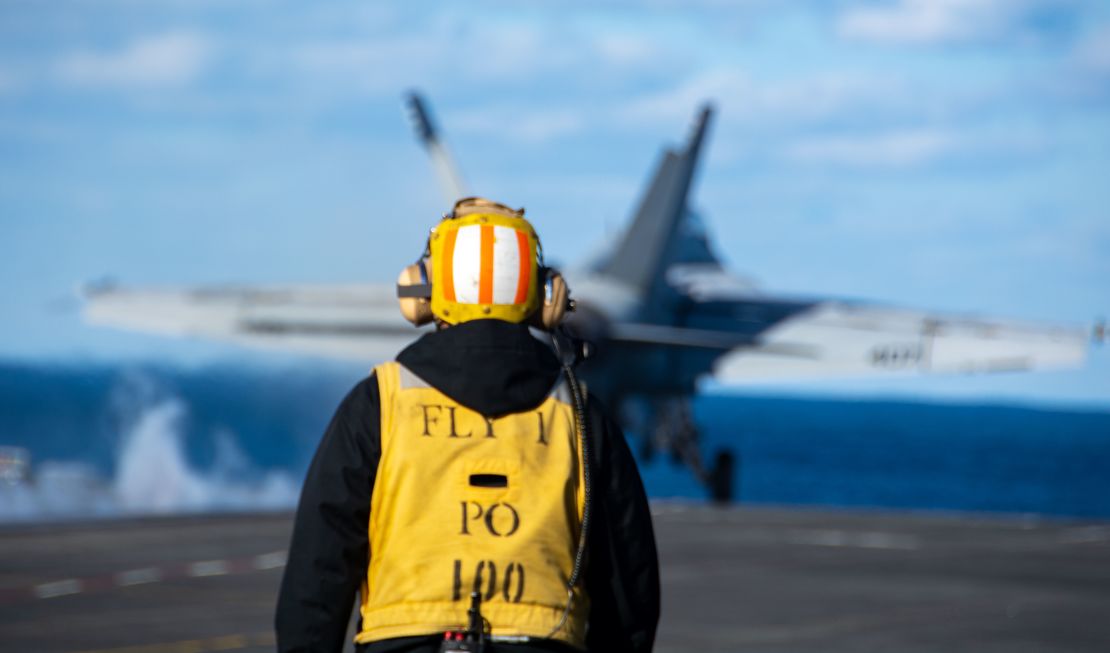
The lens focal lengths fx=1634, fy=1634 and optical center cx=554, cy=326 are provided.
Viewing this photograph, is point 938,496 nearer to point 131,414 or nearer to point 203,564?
point 131,414

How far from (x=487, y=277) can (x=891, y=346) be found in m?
27.2

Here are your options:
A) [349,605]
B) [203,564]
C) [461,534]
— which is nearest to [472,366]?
[461,534]

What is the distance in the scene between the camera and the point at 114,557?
17.0 meters

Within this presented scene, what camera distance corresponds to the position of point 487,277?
420cm

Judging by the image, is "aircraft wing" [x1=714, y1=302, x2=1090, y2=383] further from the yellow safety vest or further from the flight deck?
the yellow safety vest

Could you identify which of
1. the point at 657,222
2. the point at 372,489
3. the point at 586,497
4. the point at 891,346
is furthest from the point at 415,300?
the point at 891,346

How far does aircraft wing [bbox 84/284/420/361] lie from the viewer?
2814 centimetres

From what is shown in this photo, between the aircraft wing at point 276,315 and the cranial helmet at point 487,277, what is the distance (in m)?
22.9

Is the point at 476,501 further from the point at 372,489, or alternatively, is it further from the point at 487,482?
the point at 372,489

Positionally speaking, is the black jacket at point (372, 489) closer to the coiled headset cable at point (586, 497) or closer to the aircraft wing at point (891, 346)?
the coiled headset cable at point (586, 497)

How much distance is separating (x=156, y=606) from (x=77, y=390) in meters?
104

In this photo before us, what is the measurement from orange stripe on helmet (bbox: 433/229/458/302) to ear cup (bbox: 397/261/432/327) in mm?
111

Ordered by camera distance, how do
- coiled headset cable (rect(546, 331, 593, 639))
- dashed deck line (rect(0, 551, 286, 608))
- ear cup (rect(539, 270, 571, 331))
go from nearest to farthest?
1. coiled headset cable (rect(546, 331, 593, 639))
2. ear cup (rect(539, 270, 571, 331))
3. dashed deck line (rect(0, 551, 286, 608))

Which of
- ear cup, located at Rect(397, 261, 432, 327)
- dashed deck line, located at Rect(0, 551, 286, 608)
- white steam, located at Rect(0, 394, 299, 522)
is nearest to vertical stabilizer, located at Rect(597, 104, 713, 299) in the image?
white steam, located at Rect(0, 394, 299, 522)
